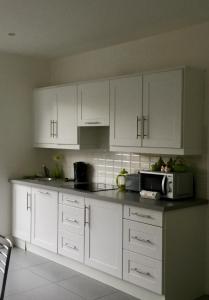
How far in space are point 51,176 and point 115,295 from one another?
2.12 meters

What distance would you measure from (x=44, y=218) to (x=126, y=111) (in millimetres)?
1608

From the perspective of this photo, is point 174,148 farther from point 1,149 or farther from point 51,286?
point 1,149

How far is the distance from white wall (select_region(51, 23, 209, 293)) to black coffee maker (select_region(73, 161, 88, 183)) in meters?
0.33

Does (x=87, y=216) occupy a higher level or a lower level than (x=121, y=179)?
lower

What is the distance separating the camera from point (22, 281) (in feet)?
12.5

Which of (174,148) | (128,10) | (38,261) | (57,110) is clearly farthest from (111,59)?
(38,261)

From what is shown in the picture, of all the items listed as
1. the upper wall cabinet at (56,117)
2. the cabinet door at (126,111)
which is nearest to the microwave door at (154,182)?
the cabinet door at (126,111)

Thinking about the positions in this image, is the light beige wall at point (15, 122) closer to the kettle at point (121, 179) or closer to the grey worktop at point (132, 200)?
the grey worktop at point (132, 200)

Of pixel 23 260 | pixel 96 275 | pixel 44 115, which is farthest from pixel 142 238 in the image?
pixel 44 115

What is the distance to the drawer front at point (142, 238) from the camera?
10.6 ft

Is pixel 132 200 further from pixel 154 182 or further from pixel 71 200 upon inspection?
pixel 71 200

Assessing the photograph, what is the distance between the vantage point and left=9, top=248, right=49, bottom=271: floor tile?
14.0 ft

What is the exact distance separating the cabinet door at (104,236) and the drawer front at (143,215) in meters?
0.10

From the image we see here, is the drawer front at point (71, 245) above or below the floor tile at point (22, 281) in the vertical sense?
above
